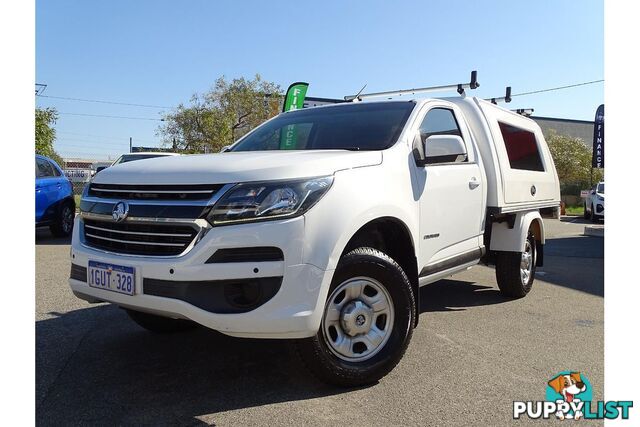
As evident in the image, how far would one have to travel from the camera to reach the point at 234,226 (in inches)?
107

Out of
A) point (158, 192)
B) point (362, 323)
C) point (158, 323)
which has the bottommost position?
point (158, 323)

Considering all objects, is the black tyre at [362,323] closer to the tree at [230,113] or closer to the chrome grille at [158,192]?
the chrome grille at [158,192]

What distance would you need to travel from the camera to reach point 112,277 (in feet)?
9.73

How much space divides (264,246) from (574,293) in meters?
4.89

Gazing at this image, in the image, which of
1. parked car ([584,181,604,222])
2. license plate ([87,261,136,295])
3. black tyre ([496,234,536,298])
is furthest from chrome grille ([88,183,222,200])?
parked car ([584,181,604,222])

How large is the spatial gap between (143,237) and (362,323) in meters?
1.39

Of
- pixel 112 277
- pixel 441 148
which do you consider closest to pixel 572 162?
pixel 441 148

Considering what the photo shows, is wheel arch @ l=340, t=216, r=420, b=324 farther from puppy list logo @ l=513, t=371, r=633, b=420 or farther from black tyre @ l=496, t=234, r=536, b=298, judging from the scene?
black tyre @ l=496, t=234, r=536, b=298

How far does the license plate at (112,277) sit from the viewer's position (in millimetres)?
2859

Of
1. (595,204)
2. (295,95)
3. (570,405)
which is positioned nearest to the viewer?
(570,405)

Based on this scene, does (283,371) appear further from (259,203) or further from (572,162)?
(572,162)

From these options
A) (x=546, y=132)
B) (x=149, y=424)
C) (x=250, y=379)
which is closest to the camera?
(x=149, y=424)

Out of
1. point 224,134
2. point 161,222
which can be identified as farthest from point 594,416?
point 224,134
